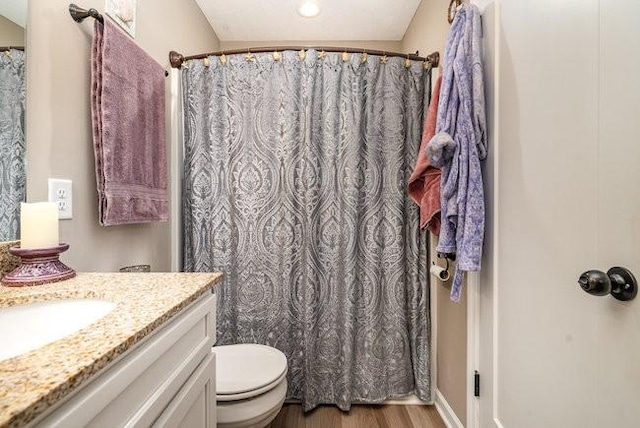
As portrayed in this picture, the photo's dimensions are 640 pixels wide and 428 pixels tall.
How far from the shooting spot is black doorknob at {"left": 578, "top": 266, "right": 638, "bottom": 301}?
60 centimetres

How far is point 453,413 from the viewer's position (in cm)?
142

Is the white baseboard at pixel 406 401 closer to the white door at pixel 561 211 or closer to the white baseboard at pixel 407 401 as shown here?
the white baseboard at pixel 407 401

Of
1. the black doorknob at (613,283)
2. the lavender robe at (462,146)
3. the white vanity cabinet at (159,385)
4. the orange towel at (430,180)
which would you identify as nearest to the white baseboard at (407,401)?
the lavender robe at (462,146)

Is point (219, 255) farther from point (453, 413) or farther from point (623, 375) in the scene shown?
point (623, 375)

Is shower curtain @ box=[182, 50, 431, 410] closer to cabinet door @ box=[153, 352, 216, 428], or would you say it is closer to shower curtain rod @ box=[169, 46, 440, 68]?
shower curtain rod @ box=[169, 46, 440, 68]

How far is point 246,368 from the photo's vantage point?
121 centimetres

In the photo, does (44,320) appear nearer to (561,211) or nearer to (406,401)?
(561,211)

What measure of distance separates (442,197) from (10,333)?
1.27 meters

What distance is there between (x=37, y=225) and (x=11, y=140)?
253 millimetres

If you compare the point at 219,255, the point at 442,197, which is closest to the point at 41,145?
the point at 219,255

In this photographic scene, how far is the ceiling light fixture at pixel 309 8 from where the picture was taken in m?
1.86

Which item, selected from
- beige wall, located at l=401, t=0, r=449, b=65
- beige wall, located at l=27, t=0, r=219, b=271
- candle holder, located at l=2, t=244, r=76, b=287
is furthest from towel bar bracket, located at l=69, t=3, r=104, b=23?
beige wall, located at l=401, t=0, r=449, b=65

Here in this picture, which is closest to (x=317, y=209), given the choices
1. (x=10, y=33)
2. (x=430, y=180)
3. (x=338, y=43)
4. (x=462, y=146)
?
(x=430, y=180)

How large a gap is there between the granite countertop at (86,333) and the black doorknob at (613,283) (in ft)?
2.93
